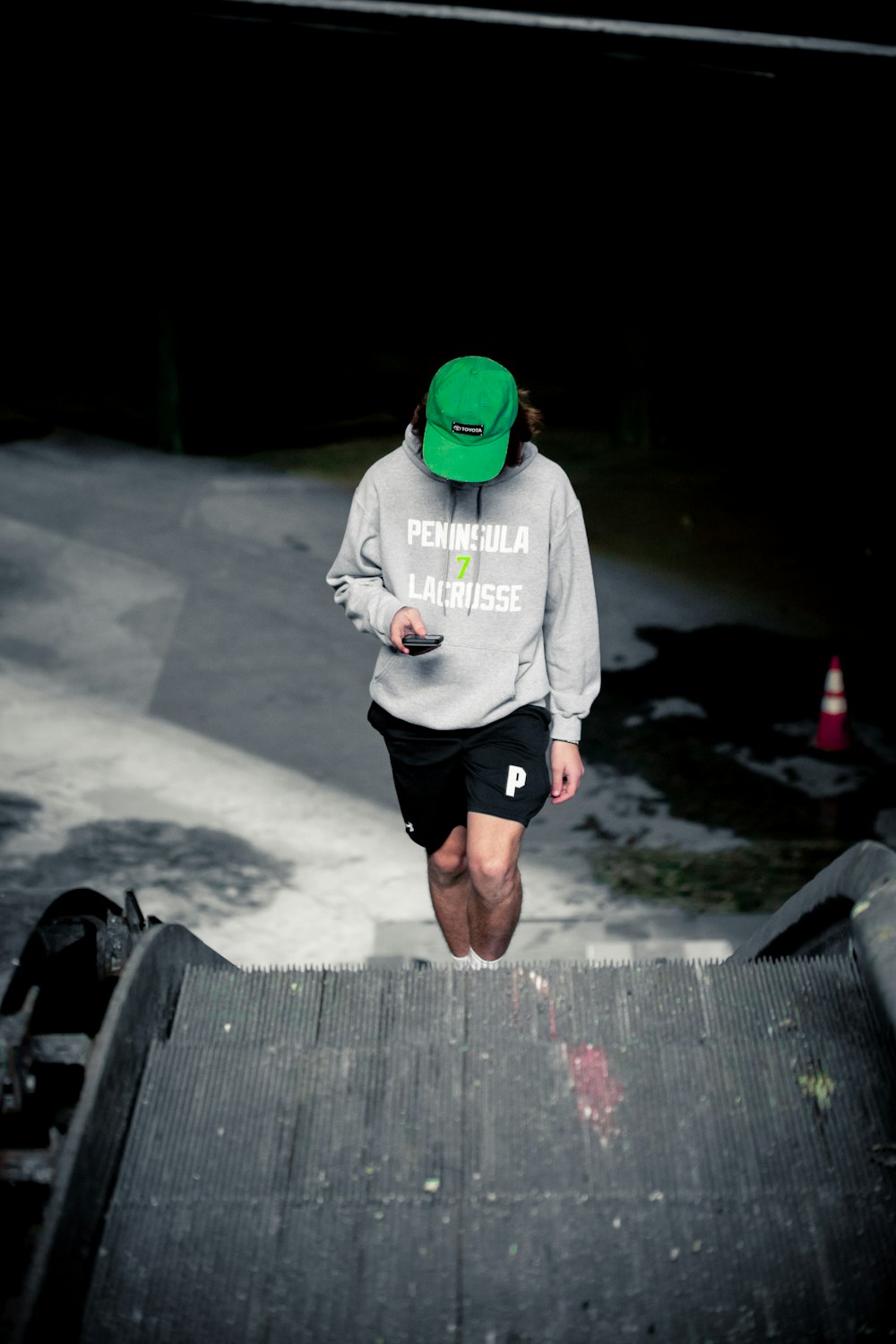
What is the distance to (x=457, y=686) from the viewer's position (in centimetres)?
357

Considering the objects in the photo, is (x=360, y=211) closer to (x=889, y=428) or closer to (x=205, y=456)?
(x=205, y=456)

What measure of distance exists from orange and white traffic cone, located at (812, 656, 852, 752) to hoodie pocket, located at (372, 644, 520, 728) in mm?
3242

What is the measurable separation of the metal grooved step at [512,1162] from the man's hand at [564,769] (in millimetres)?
1045

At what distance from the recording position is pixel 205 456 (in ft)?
38.9

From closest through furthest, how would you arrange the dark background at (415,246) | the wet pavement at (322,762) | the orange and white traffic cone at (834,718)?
the wet pavement at (322,762)
the orange and white traffic cone at (834,718)
the dark background at (415,246)

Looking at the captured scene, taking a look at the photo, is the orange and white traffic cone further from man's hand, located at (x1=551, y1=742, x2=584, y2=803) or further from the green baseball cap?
the green baseball cap

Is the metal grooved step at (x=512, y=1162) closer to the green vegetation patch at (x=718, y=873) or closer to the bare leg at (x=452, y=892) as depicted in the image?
the bare leg at (x=452, y=892)

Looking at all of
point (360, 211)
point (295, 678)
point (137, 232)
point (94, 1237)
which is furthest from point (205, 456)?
point (94, 1237)

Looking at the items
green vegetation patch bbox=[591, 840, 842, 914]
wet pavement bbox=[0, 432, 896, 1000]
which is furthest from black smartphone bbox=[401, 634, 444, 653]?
green vegetation patch bbox=[591, 840, 842, 914]

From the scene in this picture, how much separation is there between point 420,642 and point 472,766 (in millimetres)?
509

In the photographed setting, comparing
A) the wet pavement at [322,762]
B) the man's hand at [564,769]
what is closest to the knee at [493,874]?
the man's hand at [564,769]

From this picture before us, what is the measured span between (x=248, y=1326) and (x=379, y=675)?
6.26ft

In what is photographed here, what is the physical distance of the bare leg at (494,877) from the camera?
3.61m

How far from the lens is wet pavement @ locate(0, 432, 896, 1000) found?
16.8ft
